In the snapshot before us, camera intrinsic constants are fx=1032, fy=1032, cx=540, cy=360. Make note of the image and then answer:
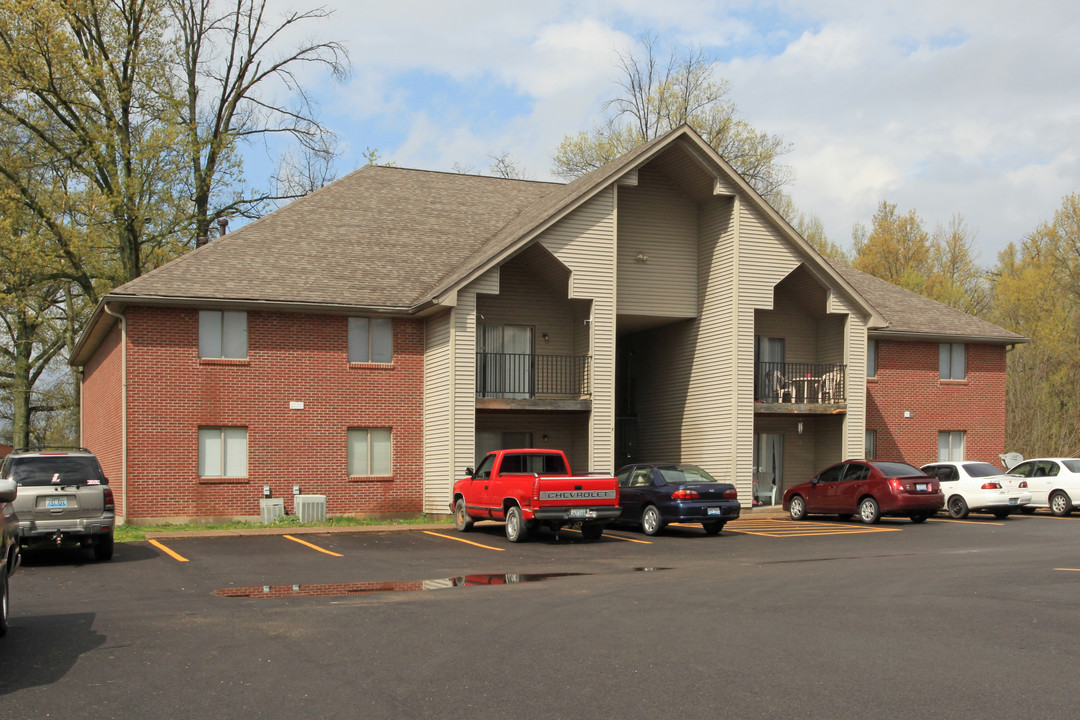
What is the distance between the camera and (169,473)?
2428 cm

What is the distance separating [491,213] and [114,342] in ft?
37.6

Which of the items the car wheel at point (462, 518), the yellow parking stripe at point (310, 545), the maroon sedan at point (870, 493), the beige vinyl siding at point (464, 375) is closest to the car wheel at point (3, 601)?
the yellow parking stripe at point (310, 545)

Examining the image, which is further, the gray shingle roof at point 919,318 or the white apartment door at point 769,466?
the gray shingle roof at point 919,318

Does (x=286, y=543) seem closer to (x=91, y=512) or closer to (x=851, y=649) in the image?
(x=91, y=512)

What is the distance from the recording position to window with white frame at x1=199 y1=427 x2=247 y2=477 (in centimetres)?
2475

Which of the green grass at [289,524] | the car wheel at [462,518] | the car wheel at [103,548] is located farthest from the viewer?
the green grass at [289,524]

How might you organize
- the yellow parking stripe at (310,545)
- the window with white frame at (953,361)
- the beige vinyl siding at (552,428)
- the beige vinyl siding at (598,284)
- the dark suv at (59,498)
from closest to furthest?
the dark suv at (59,498)
the yellow parking stripe at (310,545)
the beige vinyl siding at (598,284)
the beige vinyl siding at (552,428)
the window with white frame at (953,361)

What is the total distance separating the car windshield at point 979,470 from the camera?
85.2 ft

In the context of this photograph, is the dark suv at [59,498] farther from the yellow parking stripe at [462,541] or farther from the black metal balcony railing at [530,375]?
the black metal balcony railing at [530,375]

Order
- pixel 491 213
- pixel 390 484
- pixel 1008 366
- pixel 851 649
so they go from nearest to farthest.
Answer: pixel 851 649 → pixel 390 484 → pixel 491 213 → pixel 1008 366

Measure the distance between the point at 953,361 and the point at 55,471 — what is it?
2677 cm

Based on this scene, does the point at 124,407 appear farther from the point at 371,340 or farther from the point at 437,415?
the point at 437,415

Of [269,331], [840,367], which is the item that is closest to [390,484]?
[269,331]

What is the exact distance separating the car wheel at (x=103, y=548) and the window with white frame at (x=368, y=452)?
352 inches
